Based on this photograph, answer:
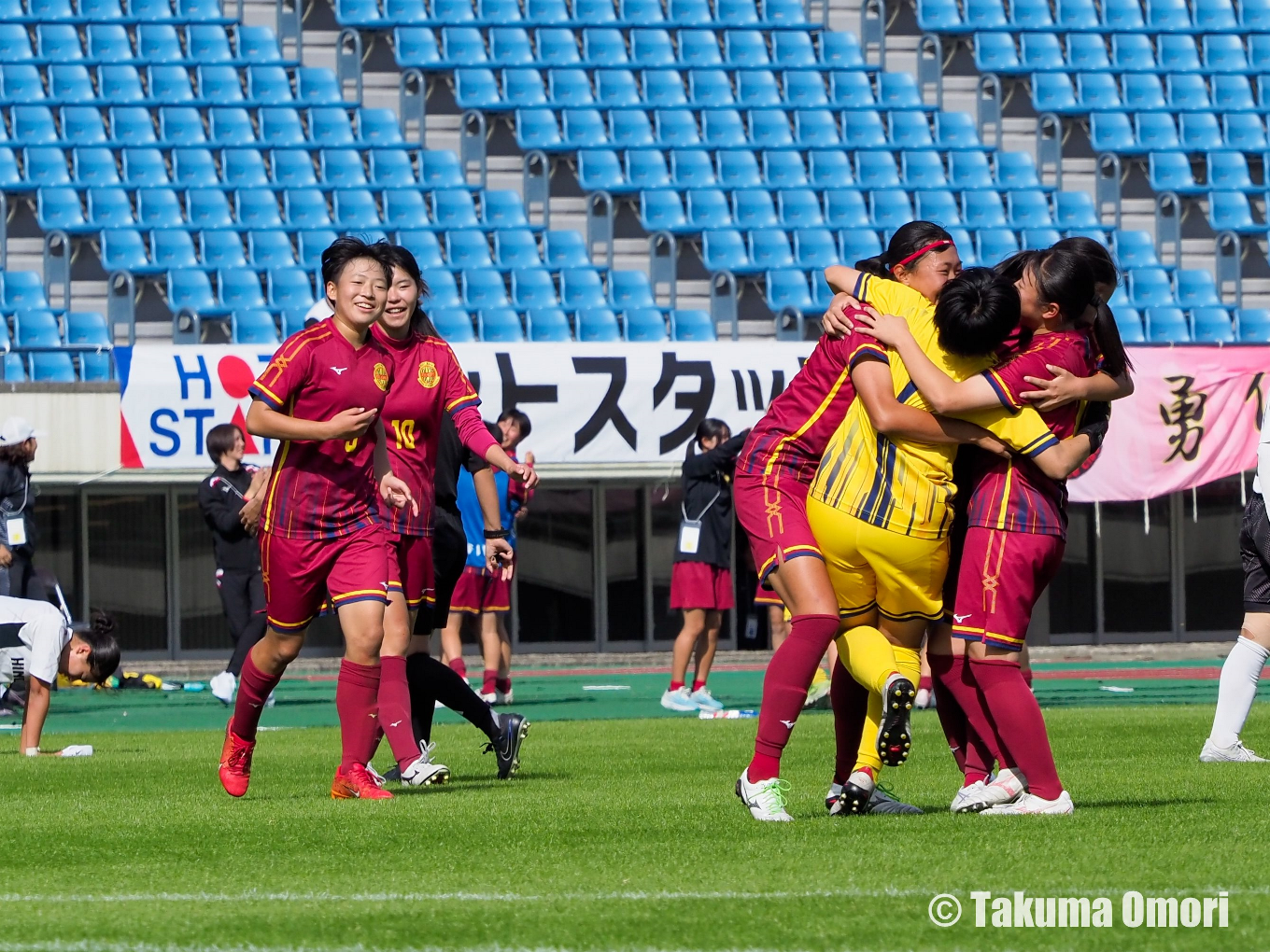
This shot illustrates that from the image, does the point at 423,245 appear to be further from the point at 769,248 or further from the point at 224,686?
the point at 224,686

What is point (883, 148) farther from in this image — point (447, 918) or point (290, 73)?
point (447, 918)

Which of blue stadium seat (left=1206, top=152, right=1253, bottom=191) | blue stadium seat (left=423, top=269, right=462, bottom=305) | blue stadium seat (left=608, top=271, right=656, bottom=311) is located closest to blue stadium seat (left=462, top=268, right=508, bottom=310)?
blue stadium seat (left=423, top=269, right=462, bottom=305)

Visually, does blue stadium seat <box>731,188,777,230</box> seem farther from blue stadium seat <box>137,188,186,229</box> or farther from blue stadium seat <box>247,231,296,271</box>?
blue stadium seat <box>137,188,186,229</box>

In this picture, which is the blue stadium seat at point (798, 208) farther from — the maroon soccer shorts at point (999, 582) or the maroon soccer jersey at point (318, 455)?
the maroon soccer shorts at point (999, 582)

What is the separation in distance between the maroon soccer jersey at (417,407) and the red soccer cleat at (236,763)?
3.20ft

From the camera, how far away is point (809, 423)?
607 cm

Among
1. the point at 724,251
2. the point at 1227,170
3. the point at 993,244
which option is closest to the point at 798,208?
the point at 724,251

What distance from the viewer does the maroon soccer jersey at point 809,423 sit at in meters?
6.03

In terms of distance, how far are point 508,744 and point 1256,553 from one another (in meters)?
3.27

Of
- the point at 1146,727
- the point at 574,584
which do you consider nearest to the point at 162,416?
the point at 574,584

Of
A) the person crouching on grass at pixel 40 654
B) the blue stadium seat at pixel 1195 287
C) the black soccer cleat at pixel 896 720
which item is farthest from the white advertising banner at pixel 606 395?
the black soccer cleat at pixel 896 720

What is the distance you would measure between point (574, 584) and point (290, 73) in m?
8.04

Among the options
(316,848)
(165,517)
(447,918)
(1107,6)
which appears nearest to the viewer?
(447,918)

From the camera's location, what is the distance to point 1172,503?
2191 centimetres
